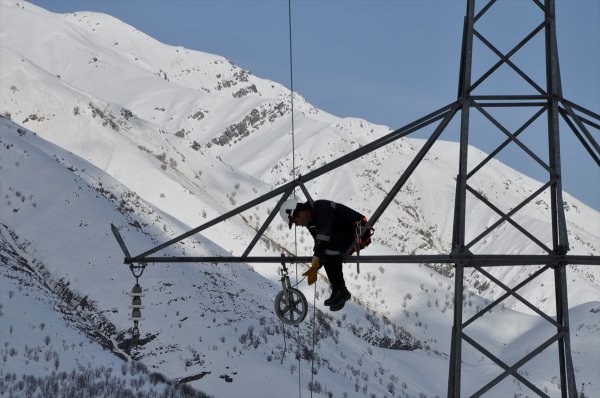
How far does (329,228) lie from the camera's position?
14.3 metres

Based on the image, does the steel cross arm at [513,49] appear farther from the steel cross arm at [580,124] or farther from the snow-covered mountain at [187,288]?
the snow-covered mountain at [187,288]

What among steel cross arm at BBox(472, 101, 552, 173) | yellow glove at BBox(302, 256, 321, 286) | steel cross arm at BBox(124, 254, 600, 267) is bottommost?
yellow glove at BBox(302, 256, 321, 286)

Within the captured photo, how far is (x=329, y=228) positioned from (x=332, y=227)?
185 mm

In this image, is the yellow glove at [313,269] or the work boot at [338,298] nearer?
the yellow glove at [313,269]

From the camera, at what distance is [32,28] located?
600 feet

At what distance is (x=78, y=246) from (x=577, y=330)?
3167cm

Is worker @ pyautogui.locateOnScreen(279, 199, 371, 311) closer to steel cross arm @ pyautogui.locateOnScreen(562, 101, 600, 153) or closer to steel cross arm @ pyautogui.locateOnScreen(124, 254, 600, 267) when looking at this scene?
steel cross arm @ pyautogui.locateOnScreen(124, 254, 600, 267)

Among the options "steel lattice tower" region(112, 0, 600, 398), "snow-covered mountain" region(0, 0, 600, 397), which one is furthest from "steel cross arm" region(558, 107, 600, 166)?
"snow-covered mountain" region(0, 0, 600, 397)

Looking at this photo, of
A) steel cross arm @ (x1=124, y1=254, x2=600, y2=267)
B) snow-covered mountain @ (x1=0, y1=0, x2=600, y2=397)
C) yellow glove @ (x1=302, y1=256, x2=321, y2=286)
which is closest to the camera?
steel cross arm @ (x1=124, y1=254, x2=600, y2=267)

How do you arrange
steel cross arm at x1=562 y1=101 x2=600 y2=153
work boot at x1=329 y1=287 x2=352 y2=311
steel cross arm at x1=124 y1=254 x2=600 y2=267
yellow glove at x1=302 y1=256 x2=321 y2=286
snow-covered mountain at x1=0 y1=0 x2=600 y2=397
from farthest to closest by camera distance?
snow-covered mountain at x1=0 y1=0 x2=600 y2=397 < steel cross arm at x1=562 y1=101 x2=600 y2=153 < work boot at x1=329 y1=287 x2=352 y2=311 < yellow glove at x1=302 y1=256 x2=321 y2=286 < steel cross arm at x1=124 y1=254 x2=600 y2=267

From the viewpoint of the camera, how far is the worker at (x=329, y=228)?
562 inches

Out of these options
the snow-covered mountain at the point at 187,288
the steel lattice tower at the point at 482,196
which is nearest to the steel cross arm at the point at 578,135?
the steel lattice tower at the point at 482,196

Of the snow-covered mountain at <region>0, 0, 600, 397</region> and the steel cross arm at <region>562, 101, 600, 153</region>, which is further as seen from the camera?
the snow-covered mountain at <region>0, 0, 600, 397</region>

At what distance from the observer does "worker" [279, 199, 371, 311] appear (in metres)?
14.3
